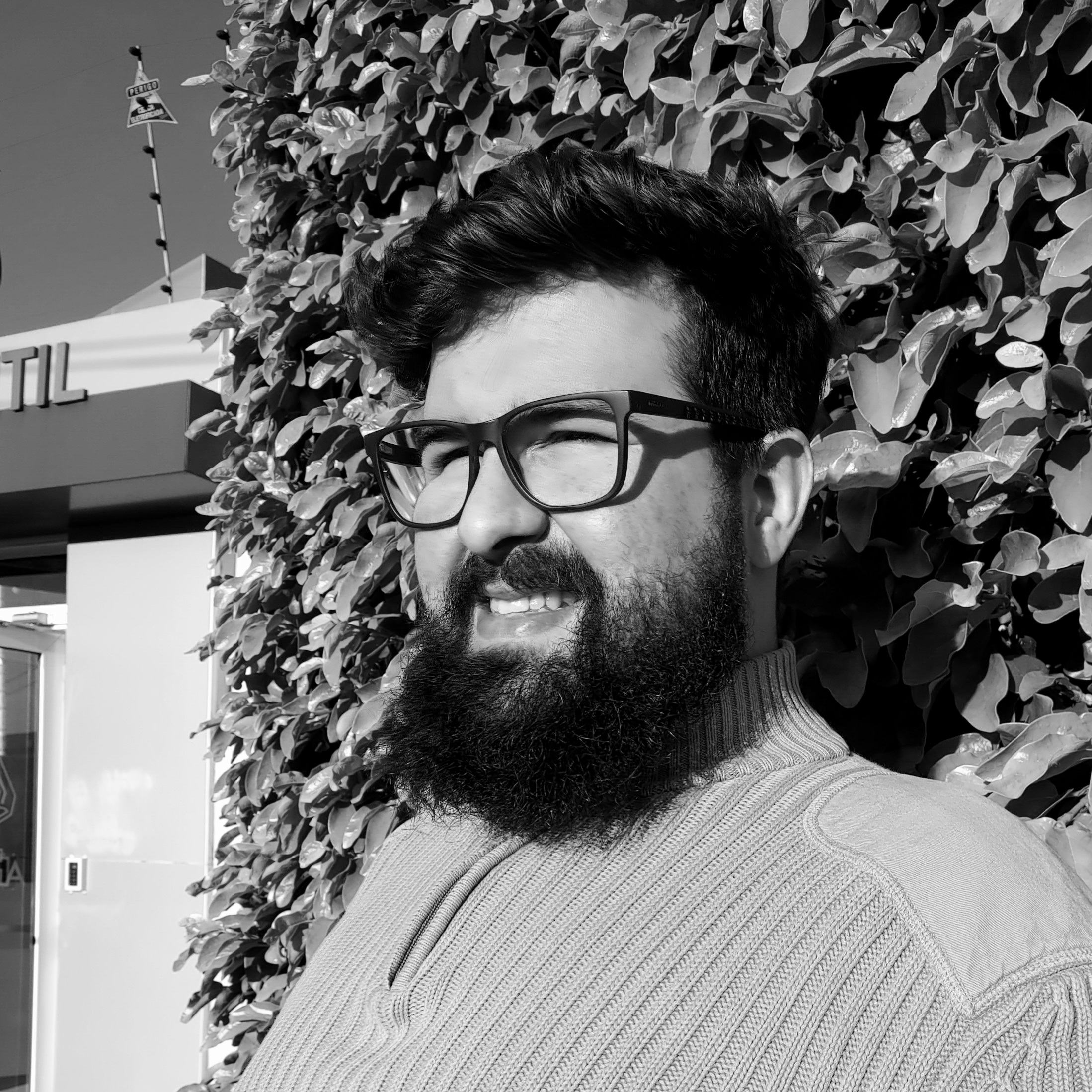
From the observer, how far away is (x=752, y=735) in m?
1.32

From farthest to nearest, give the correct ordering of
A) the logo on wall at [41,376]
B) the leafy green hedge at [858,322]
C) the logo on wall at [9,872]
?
the logo on wall at [9,872] → the logo on wall at [41,376] → the leafy green hedge at [858,322]

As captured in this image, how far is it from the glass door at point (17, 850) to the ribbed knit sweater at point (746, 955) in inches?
215

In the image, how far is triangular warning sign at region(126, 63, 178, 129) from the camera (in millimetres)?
7301

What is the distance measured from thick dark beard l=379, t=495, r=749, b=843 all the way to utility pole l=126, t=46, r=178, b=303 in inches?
255

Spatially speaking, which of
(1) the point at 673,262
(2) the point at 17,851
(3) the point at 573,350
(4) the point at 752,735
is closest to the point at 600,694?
(4) the point at 752,735

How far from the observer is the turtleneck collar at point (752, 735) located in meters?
1.30

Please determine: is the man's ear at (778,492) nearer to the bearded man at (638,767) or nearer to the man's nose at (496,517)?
the bearded man at (638,767)

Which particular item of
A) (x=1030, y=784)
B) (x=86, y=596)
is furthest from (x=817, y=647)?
(x=86, y=596)

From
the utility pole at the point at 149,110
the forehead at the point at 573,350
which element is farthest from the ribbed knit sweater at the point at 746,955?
the utility pole at the point at 149,110

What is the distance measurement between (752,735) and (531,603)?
0.32 meters

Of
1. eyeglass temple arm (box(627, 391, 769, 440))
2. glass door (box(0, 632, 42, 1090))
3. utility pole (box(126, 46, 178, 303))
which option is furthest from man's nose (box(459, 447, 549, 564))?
utility pole (box(126, 46, 178, 303))

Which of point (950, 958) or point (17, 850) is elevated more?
point (950, 958)

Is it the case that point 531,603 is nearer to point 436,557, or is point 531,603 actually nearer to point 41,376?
point 436,557

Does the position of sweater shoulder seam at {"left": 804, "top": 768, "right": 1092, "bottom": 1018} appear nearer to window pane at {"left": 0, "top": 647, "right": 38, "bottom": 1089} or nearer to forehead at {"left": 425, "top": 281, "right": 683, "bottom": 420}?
forehead at {"left": 425, "top": 281, "right": 683, "bottom": 420}
